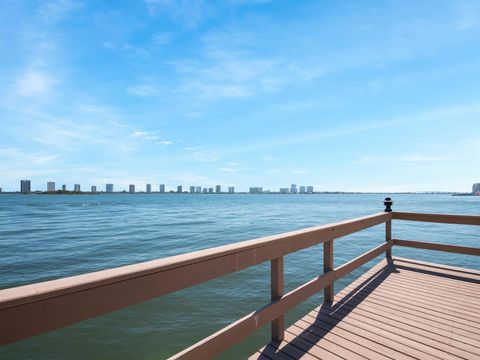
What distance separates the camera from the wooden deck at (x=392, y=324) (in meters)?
2.61

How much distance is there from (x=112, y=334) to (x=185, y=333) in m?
1.49

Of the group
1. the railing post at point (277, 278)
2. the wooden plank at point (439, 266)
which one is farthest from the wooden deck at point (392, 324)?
the railing post at point (277, 278)

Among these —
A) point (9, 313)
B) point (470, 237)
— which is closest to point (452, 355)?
point (9, 313)

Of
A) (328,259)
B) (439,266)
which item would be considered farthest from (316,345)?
(439,266)

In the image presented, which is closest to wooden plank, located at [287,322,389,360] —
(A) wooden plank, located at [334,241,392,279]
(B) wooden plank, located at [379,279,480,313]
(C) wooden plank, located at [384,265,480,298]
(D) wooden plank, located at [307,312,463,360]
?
(D) wooden plank, located at [307,312,463,360]

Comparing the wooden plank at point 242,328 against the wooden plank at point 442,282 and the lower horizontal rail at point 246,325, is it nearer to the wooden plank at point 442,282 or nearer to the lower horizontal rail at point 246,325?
the lower horizontal rail at point 246,325

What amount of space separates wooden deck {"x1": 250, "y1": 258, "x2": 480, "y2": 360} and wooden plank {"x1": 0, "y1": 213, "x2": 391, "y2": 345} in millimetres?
1273

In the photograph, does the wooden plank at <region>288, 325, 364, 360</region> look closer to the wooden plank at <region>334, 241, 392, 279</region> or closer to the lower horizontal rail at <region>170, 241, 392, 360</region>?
the lower horizontal rail at <region>170, 241, 392, 360</region>

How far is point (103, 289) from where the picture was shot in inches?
52.5

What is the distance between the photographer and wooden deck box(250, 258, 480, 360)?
2.61 metres

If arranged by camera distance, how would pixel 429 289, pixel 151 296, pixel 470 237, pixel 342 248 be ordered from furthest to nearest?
pixel 470 237 < pixel 342 248 < pixel 429 289 < pixel 151 296

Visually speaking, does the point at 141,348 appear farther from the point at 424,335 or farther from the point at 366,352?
the point at 424,335

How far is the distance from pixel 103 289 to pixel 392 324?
10.5ft

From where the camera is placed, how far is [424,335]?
9.53 feet
